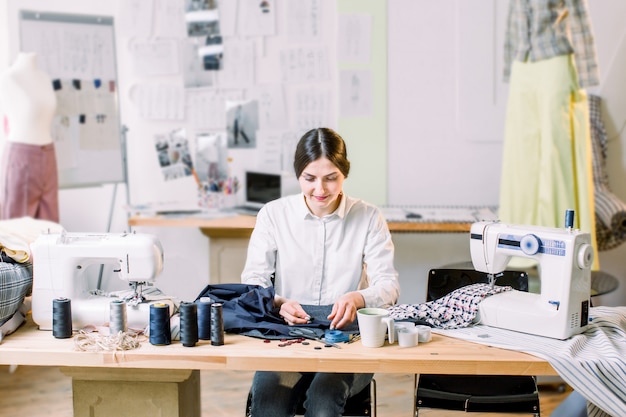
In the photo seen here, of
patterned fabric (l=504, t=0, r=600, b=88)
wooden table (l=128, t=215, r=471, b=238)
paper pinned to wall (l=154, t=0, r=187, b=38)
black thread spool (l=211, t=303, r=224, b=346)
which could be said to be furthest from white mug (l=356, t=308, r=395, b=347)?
paper pinned to wall (l=154, t=0, r=187, b=38)

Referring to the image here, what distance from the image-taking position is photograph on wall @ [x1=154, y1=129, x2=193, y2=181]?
14.4ft

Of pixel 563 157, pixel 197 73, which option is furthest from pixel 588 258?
pixel 197 73

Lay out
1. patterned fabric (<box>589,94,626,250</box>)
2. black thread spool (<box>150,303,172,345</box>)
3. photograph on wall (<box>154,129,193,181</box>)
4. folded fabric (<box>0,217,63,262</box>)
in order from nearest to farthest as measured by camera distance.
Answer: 1. black thread spool (<box>150,303,172,345</box>)
2. folded fabric (<box>0,217,63,262</box>)
3. patterned fabric (<box>589,94,626,250</box>)
4. photograph on wall (<box>154,129,193,181</box>)

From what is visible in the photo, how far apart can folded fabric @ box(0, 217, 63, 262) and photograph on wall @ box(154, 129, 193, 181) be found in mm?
1594

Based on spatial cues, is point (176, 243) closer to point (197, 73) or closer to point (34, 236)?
point (197, 73)

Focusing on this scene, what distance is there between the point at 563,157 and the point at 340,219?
1.56 meters

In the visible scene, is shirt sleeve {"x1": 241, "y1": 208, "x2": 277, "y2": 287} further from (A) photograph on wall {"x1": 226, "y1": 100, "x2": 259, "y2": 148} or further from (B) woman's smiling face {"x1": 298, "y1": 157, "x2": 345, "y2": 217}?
(A) photograph on wall {"x1": 226, "y1": 100, "x2": 259, "y2": 148}

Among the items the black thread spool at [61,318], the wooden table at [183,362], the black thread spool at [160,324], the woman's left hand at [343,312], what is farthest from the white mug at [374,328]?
the black thread spool at [61,318]

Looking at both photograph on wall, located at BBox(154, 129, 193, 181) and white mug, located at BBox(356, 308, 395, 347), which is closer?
white mug, located at BBox(356, 308, 395, 347)

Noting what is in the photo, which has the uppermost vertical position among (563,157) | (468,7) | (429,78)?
(468,7)

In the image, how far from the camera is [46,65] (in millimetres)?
4230

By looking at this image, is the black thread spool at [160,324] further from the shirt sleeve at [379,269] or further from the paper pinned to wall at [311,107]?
the paper pinned to wall at [311,107]

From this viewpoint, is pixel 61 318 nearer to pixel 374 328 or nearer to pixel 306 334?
pixel 306 334

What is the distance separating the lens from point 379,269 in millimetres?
2414
